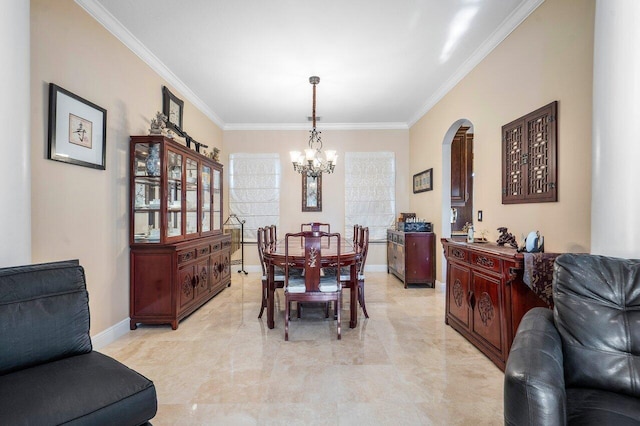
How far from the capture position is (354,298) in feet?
10.3

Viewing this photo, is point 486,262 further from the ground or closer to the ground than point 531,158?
closer to the ground

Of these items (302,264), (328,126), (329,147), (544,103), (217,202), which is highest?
(328,126)

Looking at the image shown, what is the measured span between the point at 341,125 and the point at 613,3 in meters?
4.41

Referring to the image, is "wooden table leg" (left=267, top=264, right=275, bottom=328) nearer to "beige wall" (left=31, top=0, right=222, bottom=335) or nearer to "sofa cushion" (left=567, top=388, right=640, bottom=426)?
"beige wall" (left=31, top=0, right=222, bottom=335)

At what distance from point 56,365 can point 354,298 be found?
7.73ft

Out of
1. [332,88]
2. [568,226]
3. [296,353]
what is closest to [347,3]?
[332,88]

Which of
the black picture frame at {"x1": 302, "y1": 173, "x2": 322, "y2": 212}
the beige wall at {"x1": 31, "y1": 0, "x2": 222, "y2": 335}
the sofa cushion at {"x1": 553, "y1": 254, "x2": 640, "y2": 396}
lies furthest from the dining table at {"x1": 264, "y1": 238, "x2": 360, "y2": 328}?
the black picture frame at {"x1": 302, "y1": 173, "x2": 322, "y2": 212}

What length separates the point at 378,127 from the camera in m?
5.84

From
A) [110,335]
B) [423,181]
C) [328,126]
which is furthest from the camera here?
[328,126]

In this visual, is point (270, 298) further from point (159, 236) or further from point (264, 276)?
point (159, 236)

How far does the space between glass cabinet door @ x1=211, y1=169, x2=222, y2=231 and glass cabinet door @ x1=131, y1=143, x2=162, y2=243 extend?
3.95 feet

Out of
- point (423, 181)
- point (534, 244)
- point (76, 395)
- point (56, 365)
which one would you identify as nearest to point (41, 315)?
point (56, 365)

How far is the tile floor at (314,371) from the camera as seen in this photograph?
178 cm

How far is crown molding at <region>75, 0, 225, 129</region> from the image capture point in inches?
100.0
